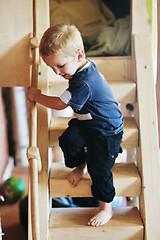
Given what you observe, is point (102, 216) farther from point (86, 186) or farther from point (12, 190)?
point (12, 190)

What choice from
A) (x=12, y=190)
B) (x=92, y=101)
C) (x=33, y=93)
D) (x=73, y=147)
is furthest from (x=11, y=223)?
(x=92, y=101)

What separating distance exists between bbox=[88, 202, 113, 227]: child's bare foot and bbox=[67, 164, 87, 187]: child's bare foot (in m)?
0.19

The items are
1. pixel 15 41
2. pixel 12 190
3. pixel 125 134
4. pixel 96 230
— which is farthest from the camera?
pixel 12 190

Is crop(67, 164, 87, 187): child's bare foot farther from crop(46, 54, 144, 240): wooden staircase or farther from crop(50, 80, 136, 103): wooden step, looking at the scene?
crop(50, 80, 136, 103): wooden step

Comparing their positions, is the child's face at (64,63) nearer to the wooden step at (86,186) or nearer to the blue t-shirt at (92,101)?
the blue t-shirt at (92,101)

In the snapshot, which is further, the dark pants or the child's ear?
the dark pants

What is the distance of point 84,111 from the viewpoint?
4.92ft

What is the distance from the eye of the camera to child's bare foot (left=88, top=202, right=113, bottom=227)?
1582 millimetres

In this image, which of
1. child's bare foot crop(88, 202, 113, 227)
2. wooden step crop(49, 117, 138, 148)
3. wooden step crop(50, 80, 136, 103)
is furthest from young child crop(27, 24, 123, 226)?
wooden step crop(50, 80, 136, 103)

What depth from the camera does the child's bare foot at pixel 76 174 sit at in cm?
162

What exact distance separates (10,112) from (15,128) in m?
0.21

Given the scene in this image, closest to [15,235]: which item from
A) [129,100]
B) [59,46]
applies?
[129,100]

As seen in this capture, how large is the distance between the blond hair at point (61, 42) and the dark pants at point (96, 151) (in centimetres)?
43

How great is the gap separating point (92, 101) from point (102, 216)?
2.08 ft
